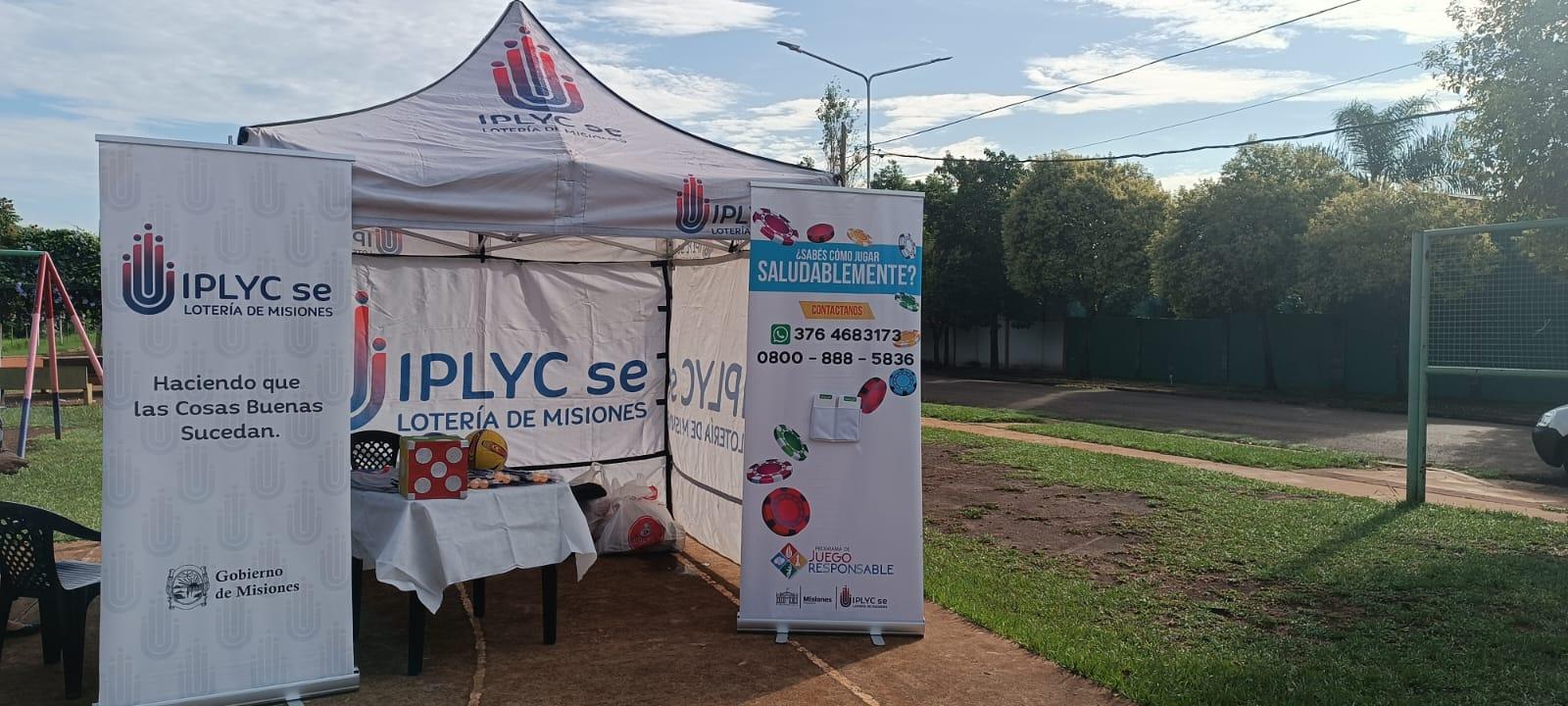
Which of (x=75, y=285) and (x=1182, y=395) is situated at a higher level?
(x=75, y=285)

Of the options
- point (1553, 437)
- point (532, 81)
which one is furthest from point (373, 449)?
point (1553, 437)

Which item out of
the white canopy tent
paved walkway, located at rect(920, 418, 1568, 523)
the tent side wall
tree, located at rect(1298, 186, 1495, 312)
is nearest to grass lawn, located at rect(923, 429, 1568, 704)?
A: paved walkway, located at rect(920, 418, 1568, 523)

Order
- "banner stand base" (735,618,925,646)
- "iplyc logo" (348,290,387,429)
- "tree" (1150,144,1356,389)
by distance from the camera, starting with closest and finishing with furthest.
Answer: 1. "banner stand base" (735,618,925,646)
2. "iplyc logo" (348,290,387,429)
3. "tree" (1150,144,1356,389)

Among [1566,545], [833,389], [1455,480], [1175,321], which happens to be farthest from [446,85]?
[1175,321]

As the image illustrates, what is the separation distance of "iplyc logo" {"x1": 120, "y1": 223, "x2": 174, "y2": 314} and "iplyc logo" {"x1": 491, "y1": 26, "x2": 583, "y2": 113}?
2.58m

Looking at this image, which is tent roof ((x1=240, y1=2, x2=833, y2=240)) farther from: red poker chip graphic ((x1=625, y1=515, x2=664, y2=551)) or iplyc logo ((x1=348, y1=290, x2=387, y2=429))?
red poker chip graphic ((x1=625, y1=515, x2=664, y2=551))

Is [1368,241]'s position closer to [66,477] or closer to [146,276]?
[66,477]

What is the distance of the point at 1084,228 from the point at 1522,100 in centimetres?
2545

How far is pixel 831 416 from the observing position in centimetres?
638

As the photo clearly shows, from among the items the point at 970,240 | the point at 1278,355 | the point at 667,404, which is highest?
the point at 970,240

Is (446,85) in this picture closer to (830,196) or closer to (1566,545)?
(830,196)

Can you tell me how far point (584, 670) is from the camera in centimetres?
563

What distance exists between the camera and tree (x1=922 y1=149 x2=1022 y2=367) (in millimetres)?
38469

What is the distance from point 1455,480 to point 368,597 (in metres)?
12.0
